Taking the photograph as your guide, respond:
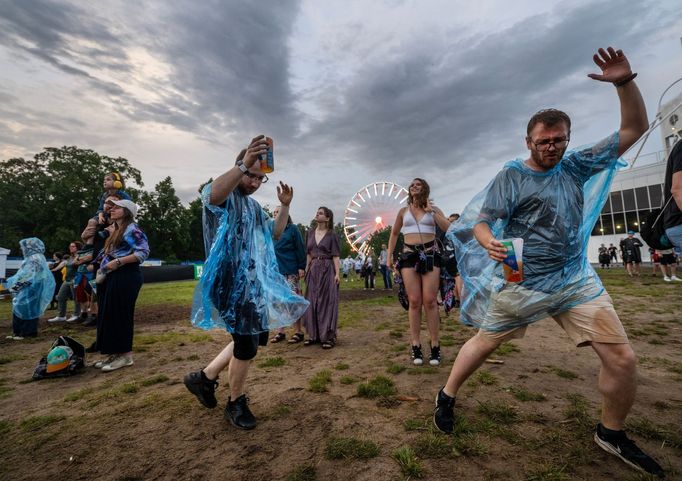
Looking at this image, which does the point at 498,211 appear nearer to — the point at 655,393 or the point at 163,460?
the point at 655,393

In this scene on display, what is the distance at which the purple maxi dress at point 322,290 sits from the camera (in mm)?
4891

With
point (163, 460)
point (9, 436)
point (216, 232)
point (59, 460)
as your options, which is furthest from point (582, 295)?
point (9, 436)

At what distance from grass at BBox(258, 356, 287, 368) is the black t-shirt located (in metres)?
3.68

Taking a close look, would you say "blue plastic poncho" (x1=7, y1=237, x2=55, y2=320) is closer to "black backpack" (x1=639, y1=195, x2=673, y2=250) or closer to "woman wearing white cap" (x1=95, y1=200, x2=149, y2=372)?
"woman wearing white cap" (x1=95, y1=200, x2=149, y2=372)

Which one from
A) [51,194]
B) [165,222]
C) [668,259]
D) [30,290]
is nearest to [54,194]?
[51,194]

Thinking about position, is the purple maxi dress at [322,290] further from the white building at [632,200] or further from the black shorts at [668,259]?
the white building at [632,200]

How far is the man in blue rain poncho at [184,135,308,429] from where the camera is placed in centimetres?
229

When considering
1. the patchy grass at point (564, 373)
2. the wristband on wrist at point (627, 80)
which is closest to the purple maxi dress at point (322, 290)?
the patchy grass at point (564, 373)

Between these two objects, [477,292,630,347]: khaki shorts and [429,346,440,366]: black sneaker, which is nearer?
[477,292,630,347]: khaki shorts

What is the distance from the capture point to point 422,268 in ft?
11.8

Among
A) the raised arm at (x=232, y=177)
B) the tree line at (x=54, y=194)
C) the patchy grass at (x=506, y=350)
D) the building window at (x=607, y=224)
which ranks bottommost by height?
the patchy grass at (x=506, y=350)

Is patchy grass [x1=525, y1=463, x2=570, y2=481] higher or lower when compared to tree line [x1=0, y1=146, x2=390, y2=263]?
lower

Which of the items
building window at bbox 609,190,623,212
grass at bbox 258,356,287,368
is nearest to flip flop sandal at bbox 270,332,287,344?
grass at bbox 258,356,287,368

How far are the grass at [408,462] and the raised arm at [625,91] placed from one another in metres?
2.33
